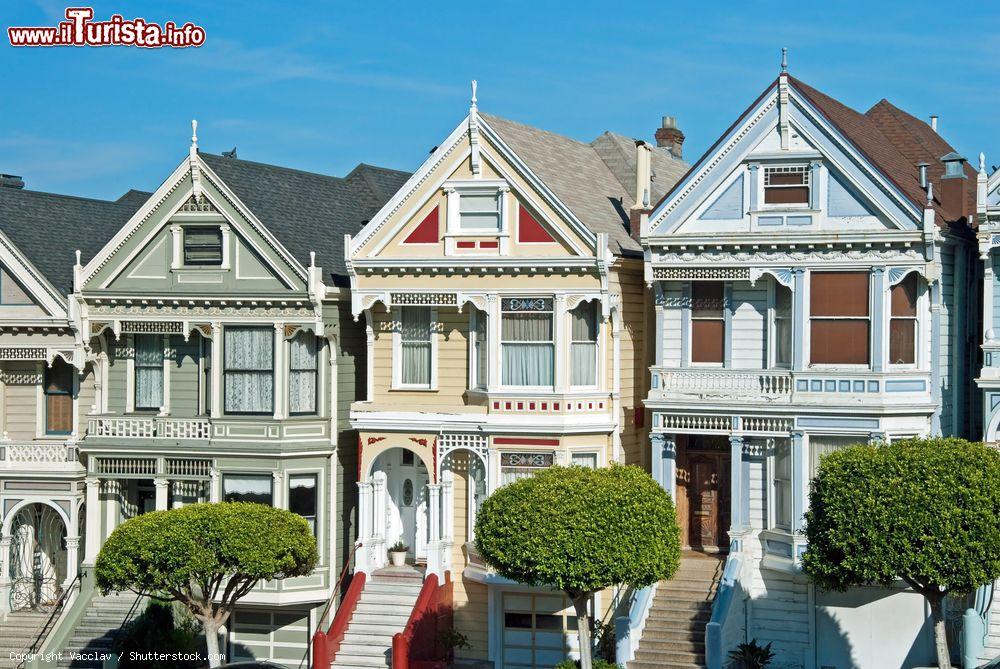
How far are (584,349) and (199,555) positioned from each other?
9794 millimetres

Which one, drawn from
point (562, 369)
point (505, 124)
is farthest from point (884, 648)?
point (505, 124)

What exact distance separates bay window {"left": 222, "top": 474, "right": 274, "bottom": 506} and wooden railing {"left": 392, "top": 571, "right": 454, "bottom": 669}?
15.2 feet

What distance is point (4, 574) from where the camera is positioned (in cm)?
4156

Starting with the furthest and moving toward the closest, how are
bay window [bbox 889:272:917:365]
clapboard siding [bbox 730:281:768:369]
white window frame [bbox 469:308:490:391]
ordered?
white window frame [bbox 469:308:490:391] < clapboard siding [bbox 730:281:768:369] < bay window [bbox 889:272:917:365]

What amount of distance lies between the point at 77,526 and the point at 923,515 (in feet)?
69.9

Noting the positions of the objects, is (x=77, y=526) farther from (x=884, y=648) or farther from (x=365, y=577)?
(x=884, y=648)

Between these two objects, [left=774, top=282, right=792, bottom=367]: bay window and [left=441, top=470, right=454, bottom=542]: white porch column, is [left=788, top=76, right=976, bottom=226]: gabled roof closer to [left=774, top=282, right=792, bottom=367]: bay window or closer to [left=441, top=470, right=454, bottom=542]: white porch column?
[left=774, top=282, right=792, bottom=367]: bay window

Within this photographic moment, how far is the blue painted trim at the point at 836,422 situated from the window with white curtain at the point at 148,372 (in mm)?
15766

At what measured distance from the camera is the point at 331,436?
1577 inches

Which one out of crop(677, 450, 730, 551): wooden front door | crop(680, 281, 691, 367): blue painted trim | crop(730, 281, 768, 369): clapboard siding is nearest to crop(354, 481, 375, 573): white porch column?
crop(677, 450, 730, 551): wooden front door

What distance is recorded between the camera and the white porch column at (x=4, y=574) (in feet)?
136

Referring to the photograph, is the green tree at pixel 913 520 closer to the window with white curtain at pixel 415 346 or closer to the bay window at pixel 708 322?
the bay window at pixel 708 322

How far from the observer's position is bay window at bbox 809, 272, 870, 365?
117ft

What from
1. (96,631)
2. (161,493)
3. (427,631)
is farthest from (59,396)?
(427,631)
